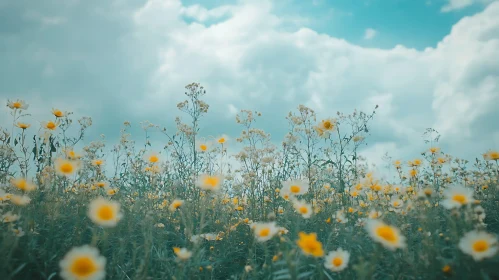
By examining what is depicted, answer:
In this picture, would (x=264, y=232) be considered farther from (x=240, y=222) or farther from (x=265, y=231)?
(x=240, y=222)

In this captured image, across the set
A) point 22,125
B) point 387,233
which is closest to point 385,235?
point 387,233

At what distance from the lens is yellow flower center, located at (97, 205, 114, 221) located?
1778mm

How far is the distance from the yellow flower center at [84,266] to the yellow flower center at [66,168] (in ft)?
3.38

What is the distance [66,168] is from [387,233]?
2.24m

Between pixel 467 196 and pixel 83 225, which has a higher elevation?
pixel 467 196

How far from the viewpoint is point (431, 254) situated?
6.64ft

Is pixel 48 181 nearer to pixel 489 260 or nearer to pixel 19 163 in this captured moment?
pixel 19 163

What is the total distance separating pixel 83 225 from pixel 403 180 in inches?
185

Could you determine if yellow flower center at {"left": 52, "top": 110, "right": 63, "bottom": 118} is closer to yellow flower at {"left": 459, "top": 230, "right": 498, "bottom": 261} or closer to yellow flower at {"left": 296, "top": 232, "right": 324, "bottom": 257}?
yellow flower at {"left": 296, "top": 232, "right": 324, "bottom": 257}

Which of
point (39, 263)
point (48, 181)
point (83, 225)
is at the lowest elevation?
point (39, 263)

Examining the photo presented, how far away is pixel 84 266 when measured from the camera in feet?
4.88

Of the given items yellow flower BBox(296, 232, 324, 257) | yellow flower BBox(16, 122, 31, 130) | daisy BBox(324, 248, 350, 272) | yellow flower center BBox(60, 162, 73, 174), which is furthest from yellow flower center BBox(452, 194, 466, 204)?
yellow flower BBox(16, 122, 31, 130)

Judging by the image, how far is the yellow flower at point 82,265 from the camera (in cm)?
145

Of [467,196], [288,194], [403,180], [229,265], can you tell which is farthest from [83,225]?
[403,180]
